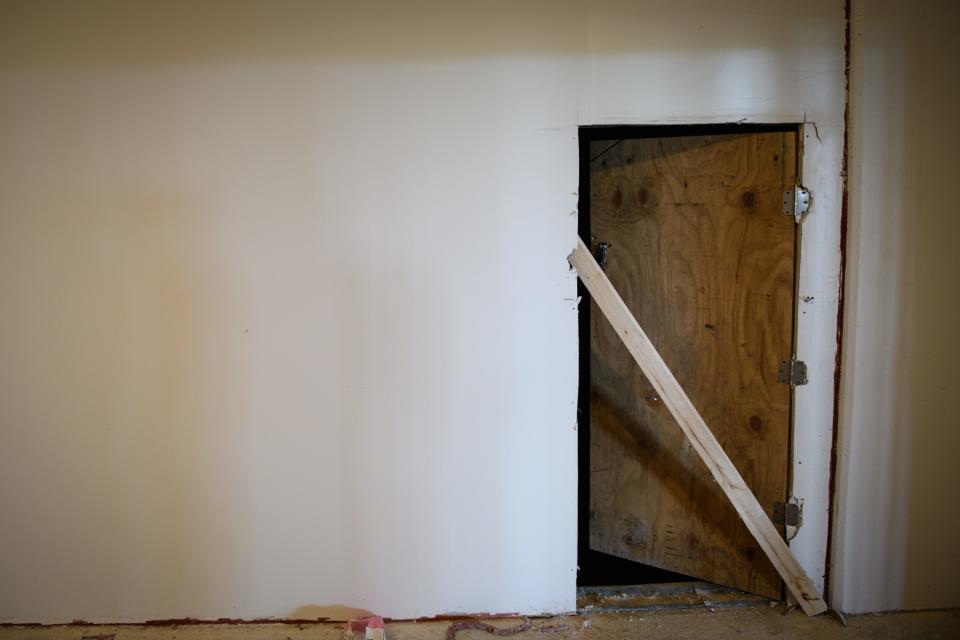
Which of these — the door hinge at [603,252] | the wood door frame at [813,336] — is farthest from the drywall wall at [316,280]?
the door hinge at [603,252]

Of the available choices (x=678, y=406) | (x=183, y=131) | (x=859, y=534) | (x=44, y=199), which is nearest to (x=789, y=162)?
(x=678, y=406)

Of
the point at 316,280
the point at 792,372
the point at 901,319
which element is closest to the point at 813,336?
the point at 792,372

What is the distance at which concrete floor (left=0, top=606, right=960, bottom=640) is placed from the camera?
183cm

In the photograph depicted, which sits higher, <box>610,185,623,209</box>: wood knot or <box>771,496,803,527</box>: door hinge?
<box>610,185,623,209</box>: wood knot

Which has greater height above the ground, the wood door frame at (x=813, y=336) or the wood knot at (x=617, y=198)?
the wood knot at (x=617, y=198)

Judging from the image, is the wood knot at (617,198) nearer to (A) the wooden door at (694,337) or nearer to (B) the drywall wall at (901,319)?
(A) the wooden door at (694,337)

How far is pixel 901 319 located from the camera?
1.83 metres

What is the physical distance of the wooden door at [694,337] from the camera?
193 cm

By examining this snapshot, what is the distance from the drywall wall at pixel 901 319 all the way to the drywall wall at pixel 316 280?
4.6 inches

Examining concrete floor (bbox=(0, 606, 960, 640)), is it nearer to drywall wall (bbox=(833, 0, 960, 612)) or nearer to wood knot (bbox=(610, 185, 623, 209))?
drywall wall (bbox=(833, 0, 960, 612))

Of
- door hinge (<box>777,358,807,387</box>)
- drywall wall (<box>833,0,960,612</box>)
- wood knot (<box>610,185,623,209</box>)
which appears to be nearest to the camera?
drywall wall (<box>833,0,960,612</box>)

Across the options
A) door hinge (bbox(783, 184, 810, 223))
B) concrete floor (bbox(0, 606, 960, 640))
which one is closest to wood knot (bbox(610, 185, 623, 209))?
door hinge (bbox(783, 184, 810, 223))

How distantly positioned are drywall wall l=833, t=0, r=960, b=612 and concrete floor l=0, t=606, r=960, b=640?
0.26 ft

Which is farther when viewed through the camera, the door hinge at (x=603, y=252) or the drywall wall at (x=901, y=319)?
the door hinge at (x=603, y=252)
